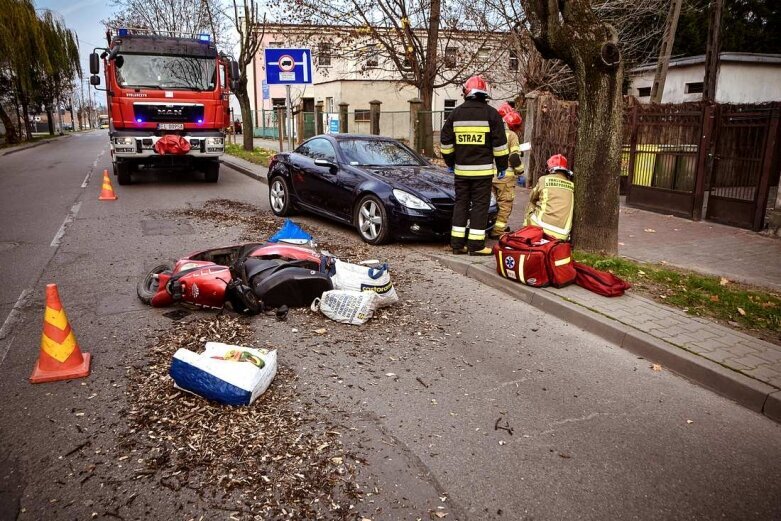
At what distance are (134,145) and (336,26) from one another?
8.00 meters

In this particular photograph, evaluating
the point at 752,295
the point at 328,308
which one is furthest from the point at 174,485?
the point at 752,295

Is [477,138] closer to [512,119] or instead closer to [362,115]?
[512,119]

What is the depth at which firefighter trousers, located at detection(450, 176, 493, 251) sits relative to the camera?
6975 millimetres

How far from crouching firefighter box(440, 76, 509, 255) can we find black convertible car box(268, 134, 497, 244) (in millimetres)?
557

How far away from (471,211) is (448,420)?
13.0 ft

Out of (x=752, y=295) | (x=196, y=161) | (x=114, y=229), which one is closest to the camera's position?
(x=752, y=295)

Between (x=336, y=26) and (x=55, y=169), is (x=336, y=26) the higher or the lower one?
the higher one

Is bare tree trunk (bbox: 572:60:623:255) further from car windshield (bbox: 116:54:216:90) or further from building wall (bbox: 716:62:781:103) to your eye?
building wall (bbox: 716:62:781:103)

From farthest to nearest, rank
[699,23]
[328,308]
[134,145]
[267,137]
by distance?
[267,137] < [699,23] < [134,145] < [328,308]

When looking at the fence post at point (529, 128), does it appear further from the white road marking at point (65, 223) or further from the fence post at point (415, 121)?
the white road marking at point (65, 223)

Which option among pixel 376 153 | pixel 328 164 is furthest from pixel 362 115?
pixel 328 164

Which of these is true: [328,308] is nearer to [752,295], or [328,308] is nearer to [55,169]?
[752,295]

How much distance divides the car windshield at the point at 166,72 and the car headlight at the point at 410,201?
8.34 m

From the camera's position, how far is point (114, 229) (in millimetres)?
8922
